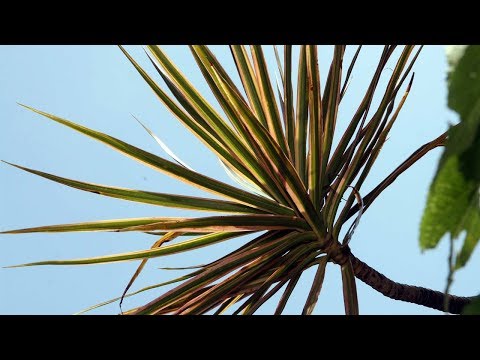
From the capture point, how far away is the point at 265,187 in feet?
7.06

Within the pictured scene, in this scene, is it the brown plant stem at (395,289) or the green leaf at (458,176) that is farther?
the brown plant stem at (395,289)

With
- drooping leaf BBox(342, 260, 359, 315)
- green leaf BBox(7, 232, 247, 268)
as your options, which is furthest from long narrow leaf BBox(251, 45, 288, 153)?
drooping leaf BBox(342, 260, 359, 315)

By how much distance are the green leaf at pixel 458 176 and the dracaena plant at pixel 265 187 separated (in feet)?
5.35

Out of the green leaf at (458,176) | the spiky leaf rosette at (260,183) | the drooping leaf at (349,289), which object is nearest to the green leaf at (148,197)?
the spiky leaf rosette at (260,183)

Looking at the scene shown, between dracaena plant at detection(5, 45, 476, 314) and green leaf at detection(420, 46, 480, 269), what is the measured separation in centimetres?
163

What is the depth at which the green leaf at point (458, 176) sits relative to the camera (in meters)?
0.21

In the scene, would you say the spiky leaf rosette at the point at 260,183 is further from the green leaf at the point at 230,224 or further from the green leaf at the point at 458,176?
the green leaf at the point at 458,176

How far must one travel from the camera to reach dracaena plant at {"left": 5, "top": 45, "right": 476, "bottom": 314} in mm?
1923

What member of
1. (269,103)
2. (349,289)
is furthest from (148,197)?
(349,289)

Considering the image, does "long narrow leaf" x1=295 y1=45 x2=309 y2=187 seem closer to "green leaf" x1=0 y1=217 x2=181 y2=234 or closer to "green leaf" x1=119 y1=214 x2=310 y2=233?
"green leaf" x1=119 y1=214 x2=310 y2=233
